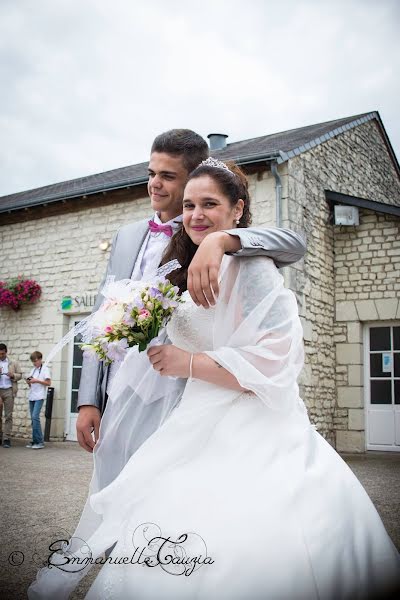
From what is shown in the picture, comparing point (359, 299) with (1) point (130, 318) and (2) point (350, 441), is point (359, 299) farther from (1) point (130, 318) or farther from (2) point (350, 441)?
(1) point (130, 318)

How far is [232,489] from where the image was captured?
151cm

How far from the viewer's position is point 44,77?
3.68m

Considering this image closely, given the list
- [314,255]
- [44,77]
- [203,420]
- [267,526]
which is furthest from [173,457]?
[314,255]

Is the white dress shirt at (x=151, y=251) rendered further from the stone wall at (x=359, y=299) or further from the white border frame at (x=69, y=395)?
the white border frame at (x=69, y=395)

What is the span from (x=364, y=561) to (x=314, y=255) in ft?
26.0

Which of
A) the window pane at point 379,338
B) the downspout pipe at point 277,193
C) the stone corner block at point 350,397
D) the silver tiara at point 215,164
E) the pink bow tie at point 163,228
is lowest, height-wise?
the stone corner block at point 350,397

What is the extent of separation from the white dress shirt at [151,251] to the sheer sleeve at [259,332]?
488 mm

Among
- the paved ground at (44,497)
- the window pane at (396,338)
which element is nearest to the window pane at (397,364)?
the window pane at (396,338)

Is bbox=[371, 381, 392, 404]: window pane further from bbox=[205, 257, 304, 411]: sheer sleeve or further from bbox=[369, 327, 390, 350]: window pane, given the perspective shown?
bbox=[205, 257, 304, 411]: sheer sleeve

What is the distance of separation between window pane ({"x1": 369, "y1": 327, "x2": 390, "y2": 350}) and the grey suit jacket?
26.0ft

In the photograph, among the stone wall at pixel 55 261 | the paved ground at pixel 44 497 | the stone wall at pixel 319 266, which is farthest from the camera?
the stone wall at pixel 55 261

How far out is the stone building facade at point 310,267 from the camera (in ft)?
28.4

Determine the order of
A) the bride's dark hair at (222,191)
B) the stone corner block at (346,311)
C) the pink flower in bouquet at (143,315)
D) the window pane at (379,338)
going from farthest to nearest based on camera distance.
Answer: the stone corner block at (346,311) < the window pane at (379,338) < the bride's dark hair at (222,191) < the pink flower in bouquet at (143,315)

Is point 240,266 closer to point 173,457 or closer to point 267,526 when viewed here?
point 173,457
